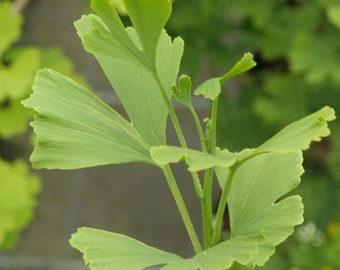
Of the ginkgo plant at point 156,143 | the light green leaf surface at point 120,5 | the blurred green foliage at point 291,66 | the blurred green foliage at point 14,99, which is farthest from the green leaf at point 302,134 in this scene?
the blurred green foliage at point 291,66

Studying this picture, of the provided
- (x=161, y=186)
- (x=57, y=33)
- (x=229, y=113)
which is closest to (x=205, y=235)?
(x=229, y=113)

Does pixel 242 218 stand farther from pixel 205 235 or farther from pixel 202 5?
pixel 202 5

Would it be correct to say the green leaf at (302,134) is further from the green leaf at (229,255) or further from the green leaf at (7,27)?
the green leaf at (7,27)

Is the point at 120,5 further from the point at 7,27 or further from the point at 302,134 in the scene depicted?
the point at 7,27

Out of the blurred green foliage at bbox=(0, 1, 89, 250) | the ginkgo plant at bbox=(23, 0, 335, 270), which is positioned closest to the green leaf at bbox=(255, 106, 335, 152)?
the ginkgo plant at bbox=(23, 0, 335, 270)

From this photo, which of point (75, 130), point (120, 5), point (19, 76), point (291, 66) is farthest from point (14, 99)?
point (75, 130)

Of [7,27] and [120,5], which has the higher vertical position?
[7,27]

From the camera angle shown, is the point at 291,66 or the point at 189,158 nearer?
the point at 189,158
